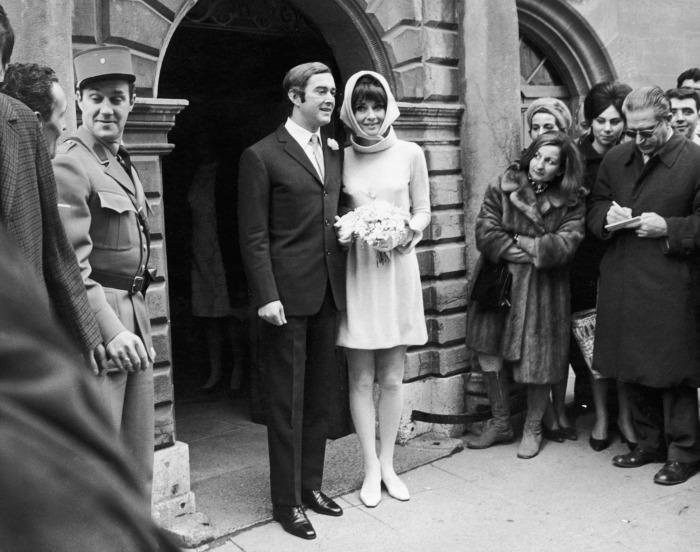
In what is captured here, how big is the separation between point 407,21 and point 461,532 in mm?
3071

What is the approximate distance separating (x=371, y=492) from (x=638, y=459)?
1.55m

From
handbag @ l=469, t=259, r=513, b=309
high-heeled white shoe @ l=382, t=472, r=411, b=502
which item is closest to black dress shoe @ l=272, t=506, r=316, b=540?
high-heeled white shoe @ l=382, t=472, r=411, b=502

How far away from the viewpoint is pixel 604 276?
205 inches

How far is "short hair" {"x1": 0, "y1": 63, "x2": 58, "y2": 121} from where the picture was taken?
9.68 feet

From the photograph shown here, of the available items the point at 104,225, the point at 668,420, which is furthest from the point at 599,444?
the point at 104,225

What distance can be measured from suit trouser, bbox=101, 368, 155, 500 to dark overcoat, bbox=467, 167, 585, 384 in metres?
2.53

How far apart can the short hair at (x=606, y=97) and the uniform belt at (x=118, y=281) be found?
3396 millimetres

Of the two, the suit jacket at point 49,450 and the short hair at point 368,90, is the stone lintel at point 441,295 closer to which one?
the short hair at point 368,90

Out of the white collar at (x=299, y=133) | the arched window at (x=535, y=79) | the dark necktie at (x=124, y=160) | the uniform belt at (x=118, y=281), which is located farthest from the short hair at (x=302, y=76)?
the arched window at (x=535, y=79)

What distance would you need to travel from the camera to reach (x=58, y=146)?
337 cm

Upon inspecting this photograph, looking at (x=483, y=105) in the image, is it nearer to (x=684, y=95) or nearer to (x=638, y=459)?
(x=684, y=95)

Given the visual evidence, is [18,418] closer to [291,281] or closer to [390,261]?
[291,281]

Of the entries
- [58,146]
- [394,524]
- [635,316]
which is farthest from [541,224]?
[58,146]

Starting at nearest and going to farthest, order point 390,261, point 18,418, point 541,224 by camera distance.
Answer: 1. point 18,418
2. point 390,261
3. point 541,224
